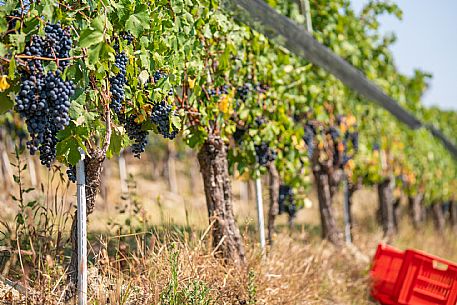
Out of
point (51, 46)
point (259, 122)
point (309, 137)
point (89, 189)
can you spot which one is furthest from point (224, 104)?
point (309, 137)

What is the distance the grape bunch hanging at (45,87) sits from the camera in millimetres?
2750

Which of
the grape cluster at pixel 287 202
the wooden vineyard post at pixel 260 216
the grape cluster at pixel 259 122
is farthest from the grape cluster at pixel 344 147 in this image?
the grape cluster at pixel 259 122

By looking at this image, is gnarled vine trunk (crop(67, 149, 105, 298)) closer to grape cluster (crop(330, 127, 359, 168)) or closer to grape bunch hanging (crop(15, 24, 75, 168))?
grape bunch hanging (crop(15, 24, 75, 168))

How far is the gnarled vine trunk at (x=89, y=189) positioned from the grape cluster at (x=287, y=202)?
3.02 meters

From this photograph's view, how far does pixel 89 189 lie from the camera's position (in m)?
3.58

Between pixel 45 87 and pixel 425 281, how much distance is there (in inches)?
148

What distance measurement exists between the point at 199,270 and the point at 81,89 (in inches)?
66.7

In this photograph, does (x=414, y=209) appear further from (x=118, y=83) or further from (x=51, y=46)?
(x=51, y=46)

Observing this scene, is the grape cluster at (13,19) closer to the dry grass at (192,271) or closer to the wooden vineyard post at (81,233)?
the wooden vineyard post at (81,233)

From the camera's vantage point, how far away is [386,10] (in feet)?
24.7

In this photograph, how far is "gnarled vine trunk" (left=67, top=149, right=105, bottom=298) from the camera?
3.43 m

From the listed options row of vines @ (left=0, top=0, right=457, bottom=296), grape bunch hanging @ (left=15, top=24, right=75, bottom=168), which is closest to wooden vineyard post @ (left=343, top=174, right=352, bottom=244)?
row of vines @ (left=0, top=0, right=457, bottom=296)

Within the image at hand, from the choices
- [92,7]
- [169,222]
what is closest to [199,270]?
[169,222]

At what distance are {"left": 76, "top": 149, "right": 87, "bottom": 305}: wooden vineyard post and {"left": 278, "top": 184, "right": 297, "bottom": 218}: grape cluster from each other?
10.7 feet
